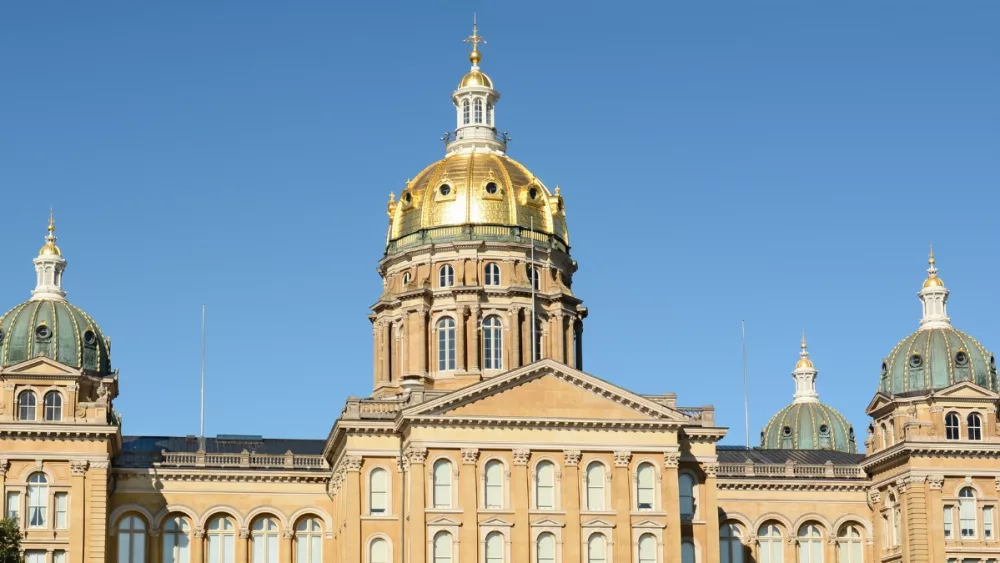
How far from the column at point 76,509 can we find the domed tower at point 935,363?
122 feet

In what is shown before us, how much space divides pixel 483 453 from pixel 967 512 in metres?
23.6

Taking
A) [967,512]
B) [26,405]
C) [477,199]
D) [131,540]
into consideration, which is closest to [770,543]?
[967,512]

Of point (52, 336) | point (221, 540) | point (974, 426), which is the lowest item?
point (221, 540)

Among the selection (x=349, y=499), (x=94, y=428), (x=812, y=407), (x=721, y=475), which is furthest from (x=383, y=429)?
(x=812, y=407)

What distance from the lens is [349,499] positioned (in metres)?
87.8

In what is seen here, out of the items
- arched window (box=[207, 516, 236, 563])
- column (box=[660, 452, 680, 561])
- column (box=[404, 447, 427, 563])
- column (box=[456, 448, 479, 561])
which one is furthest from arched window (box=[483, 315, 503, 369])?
column (box=[660, 452, 680, 561])

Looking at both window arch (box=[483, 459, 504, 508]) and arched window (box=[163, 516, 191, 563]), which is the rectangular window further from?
window arch (box=[483, 459, 504, 508])

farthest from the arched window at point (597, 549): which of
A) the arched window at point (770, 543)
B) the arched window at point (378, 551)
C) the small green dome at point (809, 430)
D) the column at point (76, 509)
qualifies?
the small green dome at point (809, 430)

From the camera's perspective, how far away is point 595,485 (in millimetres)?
87188

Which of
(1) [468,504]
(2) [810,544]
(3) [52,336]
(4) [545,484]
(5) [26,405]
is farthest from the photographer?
(2) [810,544]

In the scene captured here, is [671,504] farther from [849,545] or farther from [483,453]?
[849,545]

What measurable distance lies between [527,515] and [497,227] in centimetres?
1956

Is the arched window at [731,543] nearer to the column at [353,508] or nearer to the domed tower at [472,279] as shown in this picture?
the domed tower at [472,279]

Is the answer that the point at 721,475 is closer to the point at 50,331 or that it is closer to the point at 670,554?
the point at 670,554
